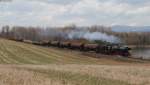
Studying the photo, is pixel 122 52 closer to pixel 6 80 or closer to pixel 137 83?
pixel 137 83

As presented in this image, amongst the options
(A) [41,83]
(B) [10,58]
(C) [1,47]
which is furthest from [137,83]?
(C) [1,47]

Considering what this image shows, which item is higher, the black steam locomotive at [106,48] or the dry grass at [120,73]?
the dry grass at [120,73]

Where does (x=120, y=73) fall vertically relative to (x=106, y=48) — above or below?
above

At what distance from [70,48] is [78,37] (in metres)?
37.0

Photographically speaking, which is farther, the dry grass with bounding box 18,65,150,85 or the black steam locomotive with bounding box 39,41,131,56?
the black steam locomotive with bounding box 39,41,131,56

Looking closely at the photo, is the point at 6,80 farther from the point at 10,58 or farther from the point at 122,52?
the point at 122,52

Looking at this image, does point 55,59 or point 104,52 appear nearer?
point 55,59

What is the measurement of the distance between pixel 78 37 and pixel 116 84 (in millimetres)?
96603

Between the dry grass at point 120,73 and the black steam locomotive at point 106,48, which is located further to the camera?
the black steam locomotive at point 106,48

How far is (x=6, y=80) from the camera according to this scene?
1412 centimetres

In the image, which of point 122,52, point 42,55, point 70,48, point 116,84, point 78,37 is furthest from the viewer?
point 78,37

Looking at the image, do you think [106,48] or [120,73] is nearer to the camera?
[120,73]

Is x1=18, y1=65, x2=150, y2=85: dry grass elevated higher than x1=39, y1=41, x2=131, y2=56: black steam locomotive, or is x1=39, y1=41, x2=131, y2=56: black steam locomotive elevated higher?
x1=18, y1=65, x2=150, y2=85: dry grass

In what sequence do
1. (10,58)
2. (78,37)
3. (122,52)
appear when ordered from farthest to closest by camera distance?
(78,37)
(122,52)
(10,58)
